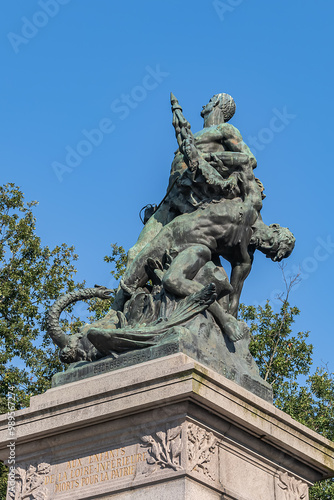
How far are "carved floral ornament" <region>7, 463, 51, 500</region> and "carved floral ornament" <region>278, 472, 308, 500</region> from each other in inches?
91.1

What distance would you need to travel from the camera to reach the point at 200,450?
8.71 m

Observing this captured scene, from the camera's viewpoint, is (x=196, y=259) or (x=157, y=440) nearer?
(x=157, y=440)

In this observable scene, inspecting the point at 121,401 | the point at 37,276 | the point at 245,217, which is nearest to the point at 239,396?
the point at 121,401

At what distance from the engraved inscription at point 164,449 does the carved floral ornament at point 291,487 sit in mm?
1558

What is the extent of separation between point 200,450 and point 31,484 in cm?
183

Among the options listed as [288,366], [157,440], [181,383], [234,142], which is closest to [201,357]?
[181,383]

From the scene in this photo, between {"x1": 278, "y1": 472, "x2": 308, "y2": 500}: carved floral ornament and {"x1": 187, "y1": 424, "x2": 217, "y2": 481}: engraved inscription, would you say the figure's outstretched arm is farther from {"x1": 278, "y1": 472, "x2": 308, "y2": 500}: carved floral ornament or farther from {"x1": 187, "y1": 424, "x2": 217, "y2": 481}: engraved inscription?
{"x1": 187, "y1": 424, "x2": 217, "y2": 481}: engraved inscription

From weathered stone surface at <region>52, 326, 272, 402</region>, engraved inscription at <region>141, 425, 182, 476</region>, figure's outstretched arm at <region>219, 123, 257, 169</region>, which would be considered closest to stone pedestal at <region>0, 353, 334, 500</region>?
engraved inscription at <region>141, 425, 182, 476</region>

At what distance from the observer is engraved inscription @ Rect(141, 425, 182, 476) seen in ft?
28.2

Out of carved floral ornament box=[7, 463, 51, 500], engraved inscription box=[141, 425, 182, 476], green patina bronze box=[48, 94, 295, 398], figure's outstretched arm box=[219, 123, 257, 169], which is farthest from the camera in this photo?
figure's outstretched arm box=[219, 123, 257, 169]

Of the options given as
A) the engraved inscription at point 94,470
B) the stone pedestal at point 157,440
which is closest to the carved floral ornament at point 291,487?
the stone pedestal at point 157,440

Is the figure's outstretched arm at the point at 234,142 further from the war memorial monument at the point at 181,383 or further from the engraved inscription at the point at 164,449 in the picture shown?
the engraved inscription at the point at 164,449

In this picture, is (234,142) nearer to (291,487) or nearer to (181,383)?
(181,383)

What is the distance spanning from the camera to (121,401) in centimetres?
898
